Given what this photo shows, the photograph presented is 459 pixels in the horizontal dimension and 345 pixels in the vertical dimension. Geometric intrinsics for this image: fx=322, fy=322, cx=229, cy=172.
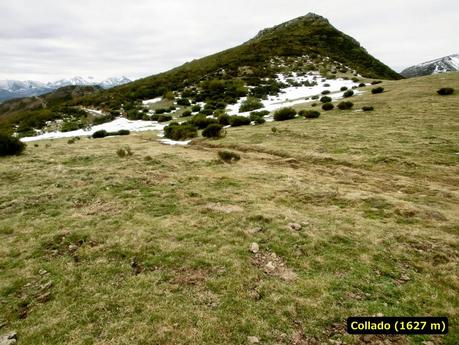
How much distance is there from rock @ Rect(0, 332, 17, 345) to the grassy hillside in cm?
12

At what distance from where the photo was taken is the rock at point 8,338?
638 cm

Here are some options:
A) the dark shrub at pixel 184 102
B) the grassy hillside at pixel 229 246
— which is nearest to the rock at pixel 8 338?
the grassy hillside at pixel 229 246

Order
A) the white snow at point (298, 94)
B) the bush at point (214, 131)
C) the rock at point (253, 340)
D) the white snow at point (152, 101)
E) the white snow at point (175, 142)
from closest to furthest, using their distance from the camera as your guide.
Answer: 1. the rock at point (253, 340)
2. the white snow at point (175, 142)
3. the bush at point (214, 131)
4. the white snow at point (298, 94)
5. the white snow at point (152, 101)

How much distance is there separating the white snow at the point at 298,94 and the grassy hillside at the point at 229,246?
2272 cm

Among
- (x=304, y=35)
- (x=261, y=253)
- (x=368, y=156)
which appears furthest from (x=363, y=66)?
(x=261, y=253)

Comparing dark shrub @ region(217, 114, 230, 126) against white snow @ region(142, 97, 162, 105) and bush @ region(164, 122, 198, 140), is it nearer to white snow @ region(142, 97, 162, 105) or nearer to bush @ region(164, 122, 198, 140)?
bush @ region(164, 122, 198, 140)

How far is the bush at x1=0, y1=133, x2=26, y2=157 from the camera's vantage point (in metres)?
21.6

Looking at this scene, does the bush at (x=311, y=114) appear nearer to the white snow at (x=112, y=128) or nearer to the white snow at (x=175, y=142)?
the white snow at (x=175, y=142)

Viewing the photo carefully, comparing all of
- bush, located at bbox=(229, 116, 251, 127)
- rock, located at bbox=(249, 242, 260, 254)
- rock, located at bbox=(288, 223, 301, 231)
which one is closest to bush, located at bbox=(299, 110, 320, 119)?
bush, located at bbox=(229, 116, 251, 127)

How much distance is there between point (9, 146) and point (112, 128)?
54.1 ft

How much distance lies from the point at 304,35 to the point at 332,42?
916 cm

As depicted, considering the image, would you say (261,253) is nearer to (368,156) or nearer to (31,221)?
(31,221)

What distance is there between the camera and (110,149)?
75.0 ft

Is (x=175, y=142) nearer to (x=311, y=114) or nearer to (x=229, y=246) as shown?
(x=311, y=114)
